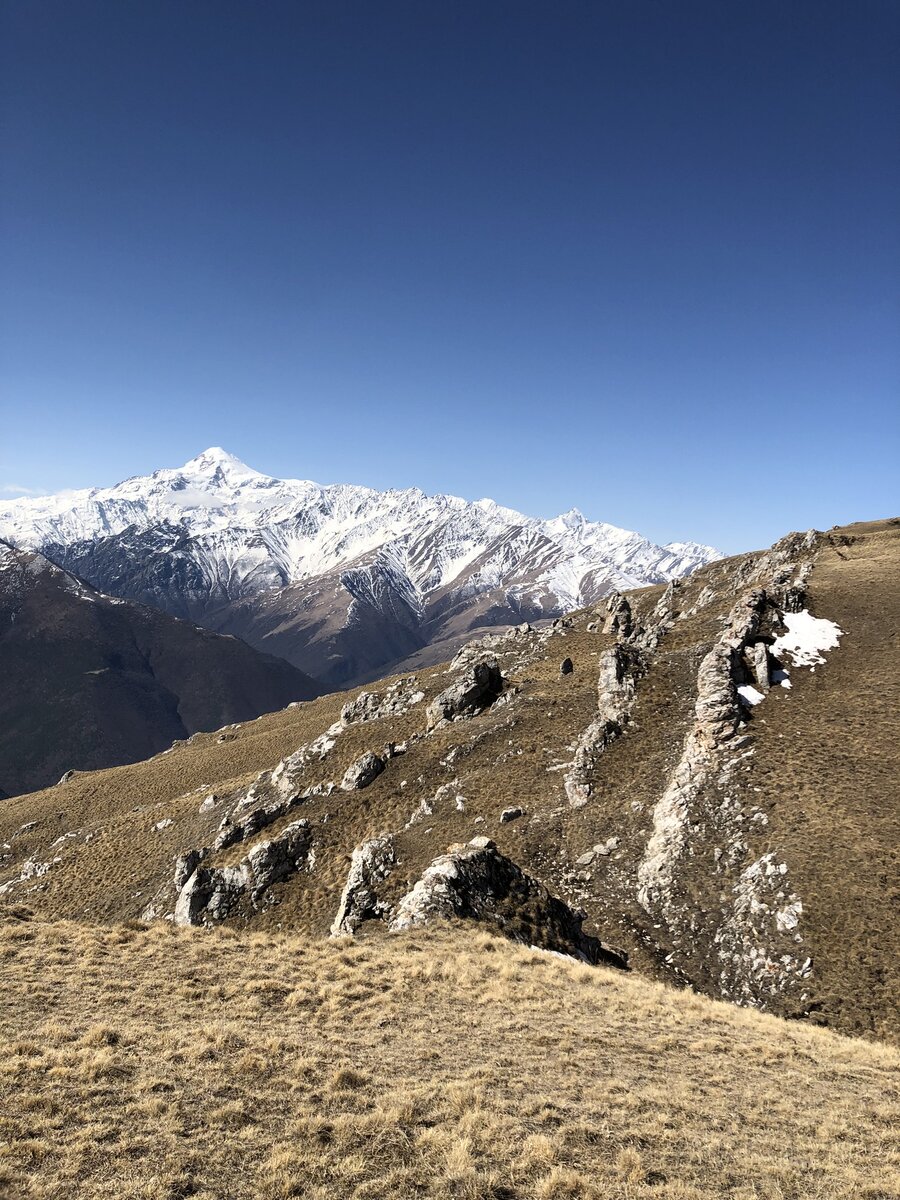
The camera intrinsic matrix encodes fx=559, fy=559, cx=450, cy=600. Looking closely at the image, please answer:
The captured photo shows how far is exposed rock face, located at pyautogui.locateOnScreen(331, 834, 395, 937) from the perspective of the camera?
3171 centimetres

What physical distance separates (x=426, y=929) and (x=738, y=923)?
16498 millimetres

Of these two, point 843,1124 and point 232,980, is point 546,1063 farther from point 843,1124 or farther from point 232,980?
point 232,980

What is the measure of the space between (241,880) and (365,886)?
1228cm

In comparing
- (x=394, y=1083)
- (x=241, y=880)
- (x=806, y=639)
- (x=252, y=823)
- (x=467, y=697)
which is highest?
(x=806, y=639)

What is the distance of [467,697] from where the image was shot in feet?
196

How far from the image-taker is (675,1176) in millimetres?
11867

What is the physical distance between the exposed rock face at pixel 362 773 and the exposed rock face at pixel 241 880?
283 inches

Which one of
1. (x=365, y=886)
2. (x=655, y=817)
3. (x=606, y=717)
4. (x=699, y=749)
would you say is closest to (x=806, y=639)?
(x=699, y=749)

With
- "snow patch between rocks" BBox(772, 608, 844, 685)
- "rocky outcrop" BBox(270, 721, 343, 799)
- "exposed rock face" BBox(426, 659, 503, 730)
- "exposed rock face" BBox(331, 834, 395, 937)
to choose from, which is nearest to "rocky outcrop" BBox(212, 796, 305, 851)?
"rocky outcrop" BBox(270, 721, 343, 799)

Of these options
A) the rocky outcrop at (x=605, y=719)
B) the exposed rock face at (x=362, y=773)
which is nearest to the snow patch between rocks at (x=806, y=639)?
the rocky outcrop at (x=605, y=719)

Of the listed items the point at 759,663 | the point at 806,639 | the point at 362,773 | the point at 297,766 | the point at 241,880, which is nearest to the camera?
the point at 241,880

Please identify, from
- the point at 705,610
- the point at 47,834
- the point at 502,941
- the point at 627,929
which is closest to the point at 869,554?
the point at 705,610

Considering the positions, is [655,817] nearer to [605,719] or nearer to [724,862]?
[724,862]

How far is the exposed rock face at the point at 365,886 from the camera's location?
104ft
